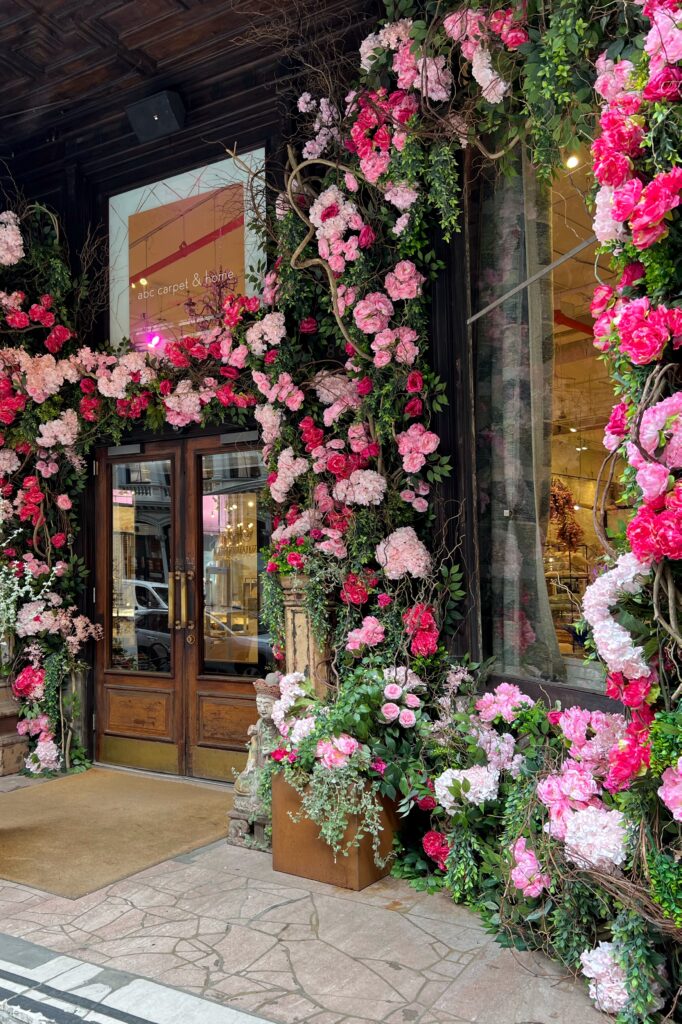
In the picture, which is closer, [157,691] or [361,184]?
[361,184]

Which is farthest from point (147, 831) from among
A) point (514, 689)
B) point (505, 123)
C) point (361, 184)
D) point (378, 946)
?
point (505, 123)

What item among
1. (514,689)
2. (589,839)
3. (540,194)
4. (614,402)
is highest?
(540,194)

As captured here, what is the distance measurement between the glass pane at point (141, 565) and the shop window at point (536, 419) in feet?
9.06

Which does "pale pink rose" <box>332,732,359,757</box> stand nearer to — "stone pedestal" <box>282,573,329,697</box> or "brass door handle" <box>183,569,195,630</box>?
"stone pedestal" <box>282,573,329,697</box>

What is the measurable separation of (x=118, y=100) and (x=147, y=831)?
5144mm

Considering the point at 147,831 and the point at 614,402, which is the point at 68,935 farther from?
the point at 614,402

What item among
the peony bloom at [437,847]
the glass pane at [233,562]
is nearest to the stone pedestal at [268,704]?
the peony bloom at [437,847]

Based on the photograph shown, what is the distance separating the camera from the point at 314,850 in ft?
13.0

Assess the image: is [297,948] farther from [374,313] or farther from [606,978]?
[374,313]

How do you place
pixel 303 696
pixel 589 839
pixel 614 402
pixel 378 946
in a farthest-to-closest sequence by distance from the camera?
pixel 303 696, pixel 614 402, pixel 378 946, pixel 589 839

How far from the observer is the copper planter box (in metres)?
3.85

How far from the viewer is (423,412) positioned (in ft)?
15.0

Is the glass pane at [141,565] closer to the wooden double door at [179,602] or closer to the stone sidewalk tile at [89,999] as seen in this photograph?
the wooden double door at [179,602]

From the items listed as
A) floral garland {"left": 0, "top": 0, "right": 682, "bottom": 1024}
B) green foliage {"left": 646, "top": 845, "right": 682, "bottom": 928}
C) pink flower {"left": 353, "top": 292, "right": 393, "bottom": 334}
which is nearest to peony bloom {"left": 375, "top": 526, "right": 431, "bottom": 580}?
floral garland {"left": 0, "top": 0, "right": 682, "bottom": 1024}
